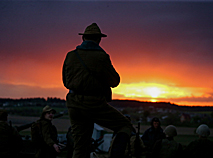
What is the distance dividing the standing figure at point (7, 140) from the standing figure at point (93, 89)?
3124mm

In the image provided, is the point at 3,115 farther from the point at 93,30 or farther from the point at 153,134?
the point at 153,134

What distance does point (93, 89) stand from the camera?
3299 mm

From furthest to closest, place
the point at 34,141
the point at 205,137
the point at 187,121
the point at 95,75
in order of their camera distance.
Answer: the point at 187,121, the point at 34,141, the point at 205,137, the point at 95,75

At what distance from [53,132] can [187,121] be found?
41324 millimetres

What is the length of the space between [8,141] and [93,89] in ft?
11.6

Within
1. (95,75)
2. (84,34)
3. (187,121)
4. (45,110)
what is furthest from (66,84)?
(187,121)

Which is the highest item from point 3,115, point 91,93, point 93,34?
point 93,34

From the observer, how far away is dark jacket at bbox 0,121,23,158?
607cm

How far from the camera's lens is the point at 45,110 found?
22.4ft

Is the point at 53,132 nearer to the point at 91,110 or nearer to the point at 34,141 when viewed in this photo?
the point at 34,141

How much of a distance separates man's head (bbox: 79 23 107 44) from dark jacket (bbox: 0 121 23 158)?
11.3 ft

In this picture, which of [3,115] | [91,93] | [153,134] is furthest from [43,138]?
[91,93]

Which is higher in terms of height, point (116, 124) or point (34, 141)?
point (116, 124)

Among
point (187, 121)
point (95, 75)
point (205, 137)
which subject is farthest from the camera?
point (187, 121)
